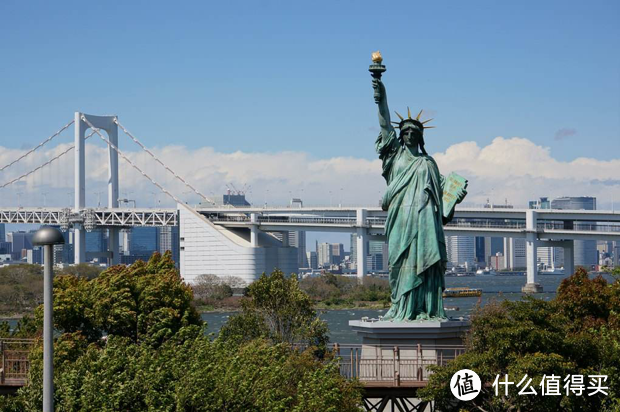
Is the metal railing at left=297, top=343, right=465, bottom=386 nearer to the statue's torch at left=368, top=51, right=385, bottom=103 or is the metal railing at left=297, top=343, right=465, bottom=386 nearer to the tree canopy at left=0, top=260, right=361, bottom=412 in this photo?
the tree canopy at left=0, top=260, right=361, bottom=412

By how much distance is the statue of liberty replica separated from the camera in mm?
17719

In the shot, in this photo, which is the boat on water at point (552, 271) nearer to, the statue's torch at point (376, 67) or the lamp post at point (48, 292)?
the statue's torch at point (376, 67)

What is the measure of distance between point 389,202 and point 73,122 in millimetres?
82237

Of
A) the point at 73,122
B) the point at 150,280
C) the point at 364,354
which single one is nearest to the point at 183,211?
the point at 73,122

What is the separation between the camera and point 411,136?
18328mm

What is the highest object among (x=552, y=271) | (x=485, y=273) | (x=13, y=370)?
(x=13, y=370)

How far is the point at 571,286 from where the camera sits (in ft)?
79.8

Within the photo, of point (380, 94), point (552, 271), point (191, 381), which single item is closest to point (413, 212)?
point (380, 94)

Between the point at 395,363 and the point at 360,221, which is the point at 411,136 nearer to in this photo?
the point at 395,363

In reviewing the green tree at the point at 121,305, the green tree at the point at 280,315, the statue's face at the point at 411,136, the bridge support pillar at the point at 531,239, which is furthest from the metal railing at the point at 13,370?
the bridge support pillar at the point at 531,239

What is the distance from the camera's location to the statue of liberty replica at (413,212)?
58.1ft

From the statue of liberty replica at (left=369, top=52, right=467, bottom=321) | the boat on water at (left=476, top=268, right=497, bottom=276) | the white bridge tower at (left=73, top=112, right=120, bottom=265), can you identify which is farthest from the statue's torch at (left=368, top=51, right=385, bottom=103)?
the boat on water at (left=476, top=268, right=497, bottom=276)

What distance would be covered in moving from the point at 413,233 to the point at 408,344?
1903mm

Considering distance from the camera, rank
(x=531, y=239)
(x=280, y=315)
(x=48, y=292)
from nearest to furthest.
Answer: (x=48, y=292)
(x=280, y=315)
(x=531, y=239)
